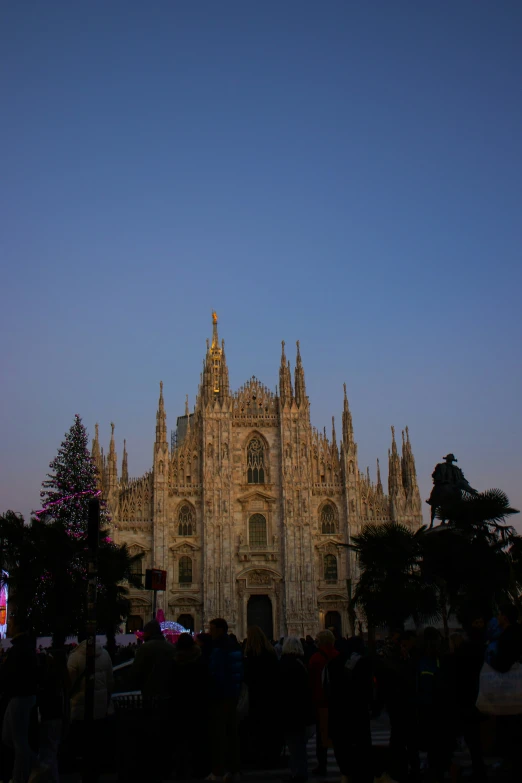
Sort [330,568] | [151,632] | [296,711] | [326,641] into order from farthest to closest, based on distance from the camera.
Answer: [330,568], [151,632], [326,641], [296,711]

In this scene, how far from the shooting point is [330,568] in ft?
169

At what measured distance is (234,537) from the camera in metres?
51.2

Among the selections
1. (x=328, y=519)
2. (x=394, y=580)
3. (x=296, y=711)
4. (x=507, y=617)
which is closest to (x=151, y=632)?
(x=296, y=711)

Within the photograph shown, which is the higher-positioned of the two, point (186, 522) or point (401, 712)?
point (186, 522)

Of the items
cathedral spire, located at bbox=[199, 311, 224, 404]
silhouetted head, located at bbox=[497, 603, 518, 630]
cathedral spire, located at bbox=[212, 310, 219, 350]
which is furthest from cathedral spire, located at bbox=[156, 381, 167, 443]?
silhouetted head, located at bbox=[497, 603, 518, 630]

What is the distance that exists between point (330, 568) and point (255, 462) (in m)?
8.27

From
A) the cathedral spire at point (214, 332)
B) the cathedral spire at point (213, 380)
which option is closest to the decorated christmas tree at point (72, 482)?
the cathedral spire at point (213, 380)

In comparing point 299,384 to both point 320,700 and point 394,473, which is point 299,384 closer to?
point 394,473

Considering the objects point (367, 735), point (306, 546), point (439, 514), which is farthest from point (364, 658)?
point (306, 546)

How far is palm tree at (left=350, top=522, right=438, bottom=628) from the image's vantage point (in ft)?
80.9

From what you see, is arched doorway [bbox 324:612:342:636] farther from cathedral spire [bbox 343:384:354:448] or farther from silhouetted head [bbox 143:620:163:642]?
silhouetted head [bbox 143:620:163:642]

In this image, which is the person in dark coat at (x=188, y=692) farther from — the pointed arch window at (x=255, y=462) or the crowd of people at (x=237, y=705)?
the pointed arch window at (x=255, y=462)

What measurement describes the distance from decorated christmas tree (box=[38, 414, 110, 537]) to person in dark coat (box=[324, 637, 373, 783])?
3366cm

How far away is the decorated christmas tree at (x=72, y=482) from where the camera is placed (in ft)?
140
